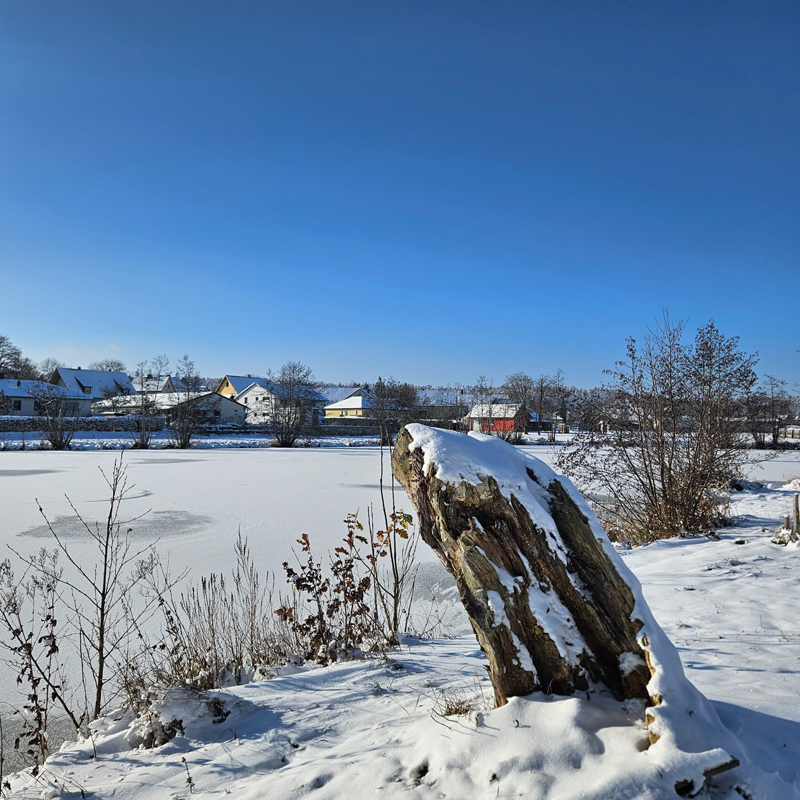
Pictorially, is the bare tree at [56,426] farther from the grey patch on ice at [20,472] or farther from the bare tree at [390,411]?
the bare tree at [390,411]

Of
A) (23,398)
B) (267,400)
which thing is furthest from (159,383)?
(267,400)

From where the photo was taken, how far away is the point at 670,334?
9328 mm

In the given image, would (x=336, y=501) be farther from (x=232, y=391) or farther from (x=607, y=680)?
(x=232, y=391)

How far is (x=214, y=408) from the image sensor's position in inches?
2165

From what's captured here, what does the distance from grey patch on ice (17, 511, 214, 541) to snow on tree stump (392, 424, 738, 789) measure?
8313 mm

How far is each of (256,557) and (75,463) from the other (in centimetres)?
2004

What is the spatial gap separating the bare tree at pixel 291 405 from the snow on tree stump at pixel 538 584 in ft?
132

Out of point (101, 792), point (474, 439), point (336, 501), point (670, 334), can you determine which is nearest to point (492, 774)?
point (474, 439)

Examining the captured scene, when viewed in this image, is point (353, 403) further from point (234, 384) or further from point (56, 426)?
point (56, 426)

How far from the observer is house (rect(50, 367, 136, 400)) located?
6241 cm

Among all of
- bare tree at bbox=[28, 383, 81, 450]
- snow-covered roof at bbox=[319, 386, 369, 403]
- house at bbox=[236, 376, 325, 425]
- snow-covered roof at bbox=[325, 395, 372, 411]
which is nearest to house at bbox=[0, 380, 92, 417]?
bare tree at bbox=[28, 383, 81, 450]

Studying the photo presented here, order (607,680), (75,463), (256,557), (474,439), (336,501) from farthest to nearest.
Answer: (75,463) → (336,501) → (256,557) → (474,439) → (607,680)

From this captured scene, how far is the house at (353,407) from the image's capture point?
218ft

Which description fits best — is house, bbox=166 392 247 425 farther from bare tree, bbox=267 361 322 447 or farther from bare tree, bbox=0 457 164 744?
bare tree, bbox=0 457 164 744
